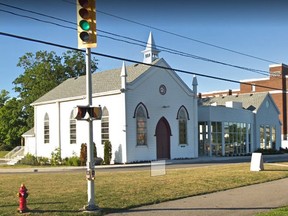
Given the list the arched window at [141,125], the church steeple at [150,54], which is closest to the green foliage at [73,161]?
the arched window at [141,125]

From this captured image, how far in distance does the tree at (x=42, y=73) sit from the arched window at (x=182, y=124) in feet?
85.6

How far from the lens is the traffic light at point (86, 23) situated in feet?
32.8

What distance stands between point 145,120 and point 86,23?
2401 cm

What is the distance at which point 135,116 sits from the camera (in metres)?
32.8

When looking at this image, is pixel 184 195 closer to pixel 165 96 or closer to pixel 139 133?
pixel 139 133

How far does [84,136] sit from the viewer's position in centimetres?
3600

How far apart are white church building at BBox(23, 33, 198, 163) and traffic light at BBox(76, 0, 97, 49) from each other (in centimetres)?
1963

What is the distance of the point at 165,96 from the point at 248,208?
25227mm

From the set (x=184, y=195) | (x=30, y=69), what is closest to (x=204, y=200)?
(x=184, y=195)

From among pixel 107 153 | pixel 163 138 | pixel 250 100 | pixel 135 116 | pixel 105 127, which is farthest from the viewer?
pixel 250 100

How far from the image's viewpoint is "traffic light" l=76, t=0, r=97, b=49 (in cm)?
998

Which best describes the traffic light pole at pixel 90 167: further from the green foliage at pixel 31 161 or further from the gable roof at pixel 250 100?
the gable roof at pixel 250 100

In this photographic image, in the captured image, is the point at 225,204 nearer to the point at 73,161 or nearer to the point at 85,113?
the point at 85,113

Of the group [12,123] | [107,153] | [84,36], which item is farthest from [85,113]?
[12,123]
